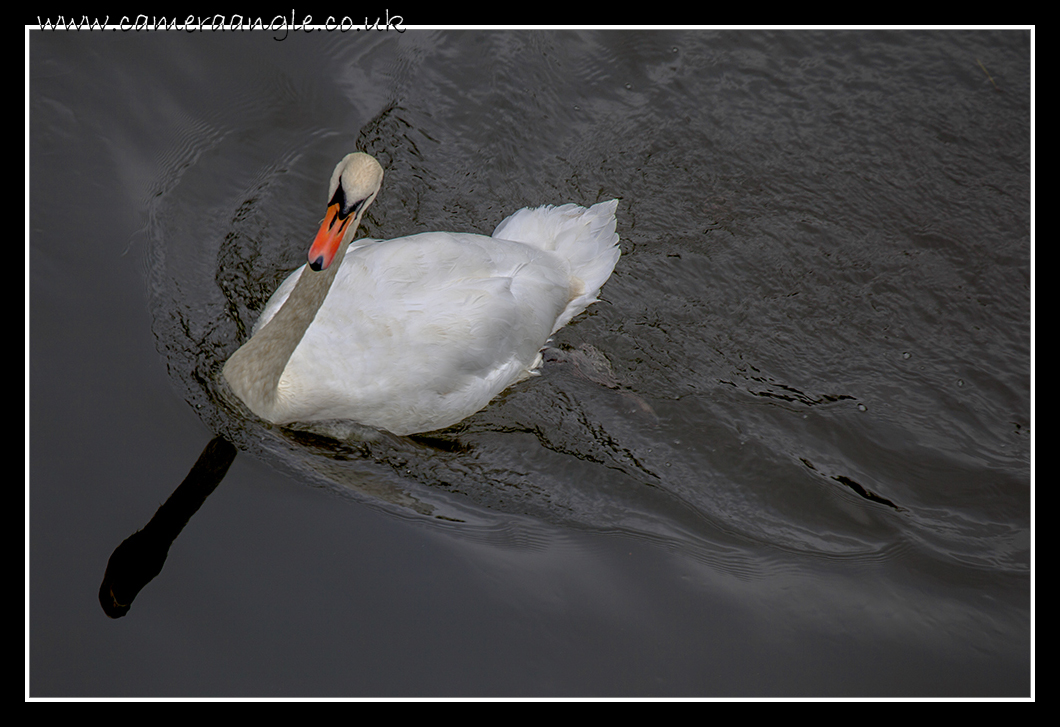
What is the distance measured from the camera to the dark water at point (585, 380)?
183 inches

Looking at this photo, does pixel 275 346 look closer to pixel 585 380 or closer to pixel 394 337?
pixel 394 337

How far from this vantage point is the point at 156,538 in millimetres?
4723

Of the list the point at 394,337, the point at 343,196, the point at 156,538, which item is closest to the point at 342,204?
the point at 343,196

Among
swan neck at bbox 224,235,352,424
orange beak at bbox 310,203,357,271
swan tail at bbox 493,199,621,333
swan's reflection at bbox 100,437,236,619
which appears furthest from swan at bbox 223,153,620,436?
swan tail at bbox 493,199,621,333

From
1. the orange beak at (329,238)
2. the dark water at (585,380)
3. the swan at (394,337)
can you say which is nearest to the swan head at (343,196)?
the orange beak at (329,238)

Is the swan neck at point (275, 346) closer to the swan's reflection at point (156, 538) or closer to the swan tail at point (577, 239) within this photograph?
the swan's reflection at point (156, 538)

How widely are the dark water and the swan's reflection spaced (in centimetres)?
8

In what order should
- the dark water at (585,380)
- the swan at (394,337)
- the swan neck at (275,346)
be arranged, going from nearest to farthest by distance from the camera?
the dark water at (585,380), the swan neck at (275,346), the swan at (394,337)

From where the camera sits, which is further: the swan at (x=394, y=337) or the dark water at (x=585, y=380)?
the swan at (x=394, y=337)

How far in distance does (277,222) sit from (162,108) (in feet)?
4.74

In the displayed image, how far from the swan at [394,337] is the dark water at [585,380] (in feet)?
1.00

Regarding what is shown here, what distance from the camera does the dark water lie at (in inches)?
183

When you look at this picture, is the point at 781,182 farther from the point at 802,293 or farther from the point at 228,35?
the point at 228,35

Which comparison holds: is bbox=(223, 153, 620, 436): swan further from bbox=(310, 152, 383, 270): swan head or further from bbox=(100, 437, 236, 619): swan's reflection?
bbox=(100, 437, 236, 619): swan's reflection
